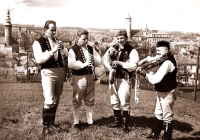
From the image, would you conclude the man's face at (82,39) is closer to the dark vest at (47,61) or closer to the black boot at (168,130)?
the dark vest at (47,61)

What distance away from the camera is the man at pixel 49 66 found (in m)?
3.98

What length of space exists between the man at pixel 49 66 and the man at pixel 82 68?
0.86 ft

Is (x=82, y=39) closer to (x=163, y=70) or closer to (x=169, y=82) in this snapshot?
(x=163, y=70)

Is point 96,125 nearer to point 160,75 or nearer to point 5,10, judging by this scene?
point 160,75

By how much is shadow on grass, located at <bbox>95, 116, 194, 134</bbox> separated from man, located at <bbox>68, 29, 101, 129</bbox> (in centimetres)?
58

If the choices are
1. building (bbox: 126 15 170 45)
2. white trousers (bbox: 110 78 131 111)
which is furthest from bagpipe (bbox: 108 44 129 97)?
building (bbox: 126 15 170 45)

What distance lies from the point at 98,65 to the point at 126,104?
2.99 ft

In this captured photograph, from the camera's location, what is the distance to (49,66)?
13.4 ft

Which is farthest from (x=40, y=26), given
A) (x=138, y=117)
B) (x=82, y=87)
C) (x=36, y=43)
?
(x=138, y=117)

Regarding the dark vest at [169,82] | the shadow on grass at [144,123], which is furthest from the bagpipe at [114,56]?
the shadow on grass at [144,123]

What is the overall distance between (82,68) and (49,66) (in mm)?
605

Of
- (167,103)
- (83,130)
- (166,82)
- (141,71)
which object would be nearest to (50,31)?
(141,71)

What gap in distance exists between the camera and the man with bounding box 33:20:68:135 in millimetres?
3984

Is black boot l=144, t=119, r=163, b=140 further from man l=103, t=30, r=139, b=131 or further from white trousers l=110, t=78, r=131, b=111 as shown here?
white trousers l=110, t=78, r=131, b=111
